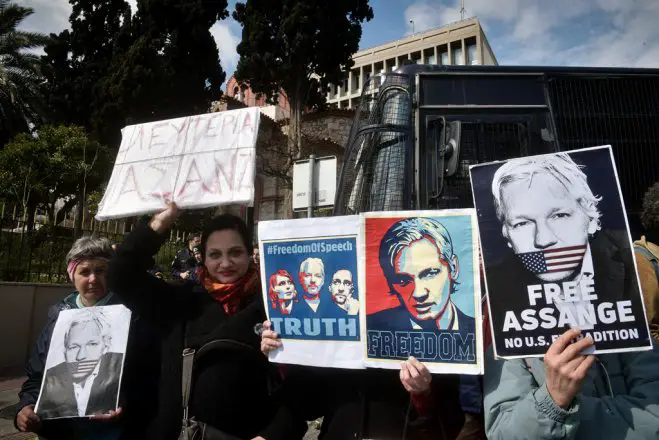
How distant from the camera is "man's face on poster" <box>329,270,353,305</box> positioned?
1688 millimetres

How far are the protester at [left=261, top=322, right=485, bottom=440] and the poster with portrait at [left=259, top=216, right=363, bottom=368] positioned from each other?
9cm

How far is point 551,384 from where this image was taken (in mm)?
1215

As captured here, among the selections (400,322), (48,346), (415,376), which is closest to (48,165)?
(48,346)

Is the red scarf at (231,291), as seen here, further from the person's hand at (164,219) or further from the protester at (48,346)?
the protester at (48,346)

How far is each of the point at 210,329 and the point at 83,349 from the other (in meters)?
Answer: 0.74

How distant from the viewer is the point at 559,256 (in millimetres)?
1284

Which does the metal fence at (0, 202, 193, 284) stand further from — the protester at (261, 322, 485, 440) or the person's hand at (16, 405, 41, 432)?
the protester at (261, 322, 485, 440)

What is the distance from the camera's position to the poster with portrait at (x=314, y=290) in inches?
66.2

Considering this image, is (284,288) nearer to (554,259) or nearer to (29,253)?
→ (554,259)

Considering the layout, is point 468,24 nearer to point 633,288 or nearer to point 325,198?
point 325,198

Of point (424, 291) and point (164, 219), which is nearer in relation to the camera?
point (424, 291)

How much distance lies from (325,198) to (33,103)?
20.4 m

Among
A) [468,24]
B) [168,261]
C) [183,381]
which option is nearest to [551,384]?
[183,381]

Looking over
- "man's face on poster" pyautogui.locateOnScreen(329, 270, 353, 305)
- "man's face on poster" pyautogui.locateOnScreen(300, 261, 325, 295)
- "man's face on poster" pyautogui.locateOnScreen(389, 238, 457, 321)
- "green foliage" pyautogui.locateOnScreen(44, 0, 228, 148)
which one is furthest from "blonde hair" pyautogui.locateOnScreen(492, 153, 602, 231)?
"green foliage" pyautogui.locateOnScreen(44, 0, 228, 148)
